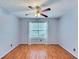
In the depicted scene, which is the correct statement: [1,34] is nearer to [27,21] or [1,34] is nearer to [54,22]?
[27,21]

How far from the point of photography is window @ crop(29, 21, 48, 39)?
945 centimetres

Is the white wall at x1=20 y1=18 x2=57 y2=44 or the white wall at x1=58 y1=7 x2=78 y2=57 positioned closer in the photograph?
the white wall at x1=58 y1=7 x2=78 y2=57

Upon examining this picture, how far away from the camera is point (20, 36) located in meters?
9.31

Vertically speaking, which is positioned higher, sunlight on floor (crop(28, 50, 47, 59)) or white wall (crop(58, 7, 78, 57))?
white wall (crop(58, 7, 78, 57))

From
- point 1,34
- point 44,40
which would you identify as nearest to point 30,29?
point 44,40

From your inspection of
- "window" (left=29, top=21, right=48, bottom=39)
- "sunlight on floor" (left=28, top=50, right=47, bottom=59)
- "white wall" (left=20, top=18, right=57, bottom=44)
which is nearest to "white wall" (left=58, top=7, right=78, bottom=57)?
"sunlight on floor" (left=28, top=50, right=47, bottom=59)

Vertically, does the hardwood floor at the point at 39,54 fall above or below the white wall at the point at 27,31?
below

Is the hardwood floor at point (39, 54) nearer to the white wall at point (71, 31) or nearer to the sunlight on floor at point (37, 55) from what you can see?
the sunlight on floor at point (37, 55)

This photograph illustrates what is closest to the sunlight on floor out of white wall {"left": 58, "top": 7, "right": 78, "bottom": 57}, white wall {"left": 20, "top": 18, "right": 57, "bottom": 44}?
white wall {"left": 58, "top": 7, "right": 78, "bottom": 57}

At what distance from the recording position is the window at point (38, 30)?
372 inches

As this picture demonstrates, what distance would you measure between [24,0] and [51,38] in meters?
6.03

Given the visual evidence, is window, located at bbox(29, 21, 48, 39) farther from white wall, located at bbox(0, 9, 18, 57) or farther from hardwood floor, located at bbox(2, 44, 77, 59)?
white wall, located at bbox(0, 9, 18, 57)

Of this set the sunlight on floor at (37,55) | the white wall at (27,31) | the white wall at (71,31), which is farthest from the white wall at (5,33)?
the white wall at (27,31)

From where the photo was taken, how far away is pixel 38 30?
948 cm
